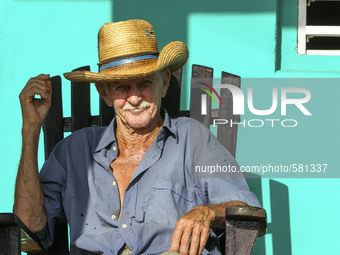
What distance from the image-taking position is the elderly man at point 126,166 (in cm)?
329

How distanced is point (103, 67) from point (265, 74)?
1.02 m

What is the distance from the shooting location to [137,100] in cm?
340

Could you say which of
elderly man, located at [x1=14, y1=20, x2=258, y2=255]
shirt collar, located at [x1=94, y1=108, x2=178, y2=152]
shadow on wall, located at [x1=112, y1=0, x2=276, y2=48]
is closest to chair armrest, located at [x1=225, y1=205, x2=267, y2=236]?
elderly man, located at [x1=14, y1=20, x2=258, y2=255]

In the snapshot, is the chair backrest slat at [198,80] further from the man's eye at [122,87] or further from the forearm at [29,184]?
the forearm at [29,184]

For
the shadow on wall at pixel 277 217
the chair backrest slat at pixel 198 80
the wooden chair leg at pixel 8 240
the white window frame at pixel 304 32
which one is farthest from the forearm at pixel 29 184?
the white window frame at pixel 304 32

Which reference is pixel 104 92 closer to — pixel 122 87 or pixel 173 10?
pixel 122 87

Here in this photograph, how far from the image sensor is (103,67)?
3561 millimetres

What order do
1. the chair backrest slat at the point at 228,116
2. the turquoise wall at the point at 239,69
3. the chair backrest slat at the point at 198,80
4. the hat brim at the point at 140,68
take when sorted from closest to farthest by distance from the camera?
the hat brim at the point at 140,68, the chair backrest slat at the point at 228,116, the chair backrest slat at the point at 198,80, the turquoise wall at the point at 239,69

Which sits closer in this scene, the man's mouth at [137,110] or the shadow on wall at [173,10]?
the man's mouth at [137,110]

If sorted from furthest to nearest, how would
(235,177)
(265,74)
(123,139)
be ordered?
1. (265,74)
2. (123,139)
3. (235,177)

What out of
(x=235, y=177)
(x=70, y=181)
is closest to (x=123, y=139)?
(x=70, y=181)

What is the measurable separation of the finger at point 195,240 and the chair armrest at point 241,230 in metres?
0.13

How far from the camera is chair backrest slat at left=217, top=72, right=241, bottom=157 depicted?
12.4 ft

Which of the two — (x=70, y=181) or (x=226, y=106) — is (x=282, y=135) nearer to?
(x=226, y=106)
